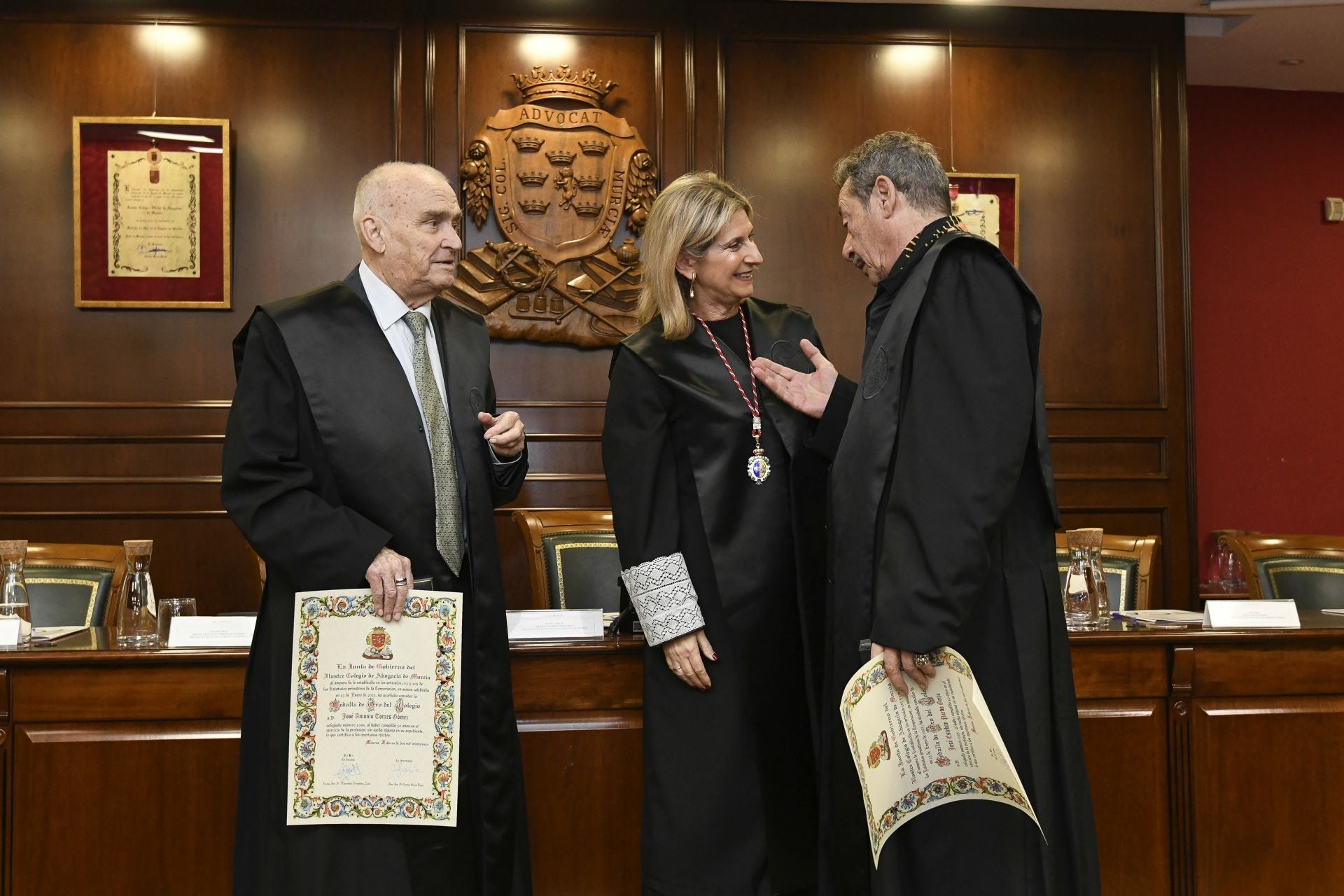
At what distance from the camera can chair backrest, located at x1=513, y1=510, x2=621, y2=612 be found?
3463 millimetres

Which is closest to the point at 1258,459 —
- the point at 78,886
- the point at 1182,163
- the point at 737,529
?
the point at 1182,163

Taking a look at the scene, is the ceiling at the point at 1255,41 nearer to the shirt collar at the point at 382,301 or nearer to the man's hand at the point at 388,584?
the shirt collar at the point at 382,301

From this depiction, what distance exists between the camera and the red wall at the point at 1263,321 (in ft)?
19.7

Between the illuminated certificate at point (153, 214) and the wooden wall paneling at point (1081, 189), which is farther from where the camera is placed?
the wooden wall paneling at point (1081, 189)

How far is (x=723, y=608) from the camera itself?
228 cm

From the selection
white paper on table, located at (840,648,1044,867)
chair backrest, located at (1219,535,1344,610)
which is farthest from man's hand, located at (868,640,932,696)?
chair backrest, located at (1219,535,1344,610)

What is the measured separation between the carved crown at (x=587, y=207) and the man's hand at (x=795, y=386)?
261cm

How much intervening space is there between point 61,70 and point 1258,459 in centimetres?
574

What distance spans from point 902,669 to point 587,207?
11.3ft

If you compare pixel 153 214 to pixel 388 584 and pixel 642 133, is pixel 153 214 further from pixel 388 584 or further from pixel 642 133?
pixel 388 584

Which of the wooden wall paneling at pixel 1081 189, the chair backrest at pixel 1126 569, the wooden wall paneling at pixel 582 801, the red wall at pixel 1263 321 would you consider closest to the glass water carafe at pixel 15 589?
the wooden wall paneling at pixel 582 801

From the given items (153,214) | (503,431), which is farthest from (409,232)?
(153,214)

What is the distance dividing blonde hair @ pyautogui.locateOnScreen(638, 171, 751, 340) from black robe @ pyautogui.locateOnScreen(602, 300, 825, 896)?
81mm

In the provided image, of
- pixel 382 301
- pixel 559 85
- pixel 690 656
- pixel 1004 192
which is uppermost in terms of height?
pixel 559 85
